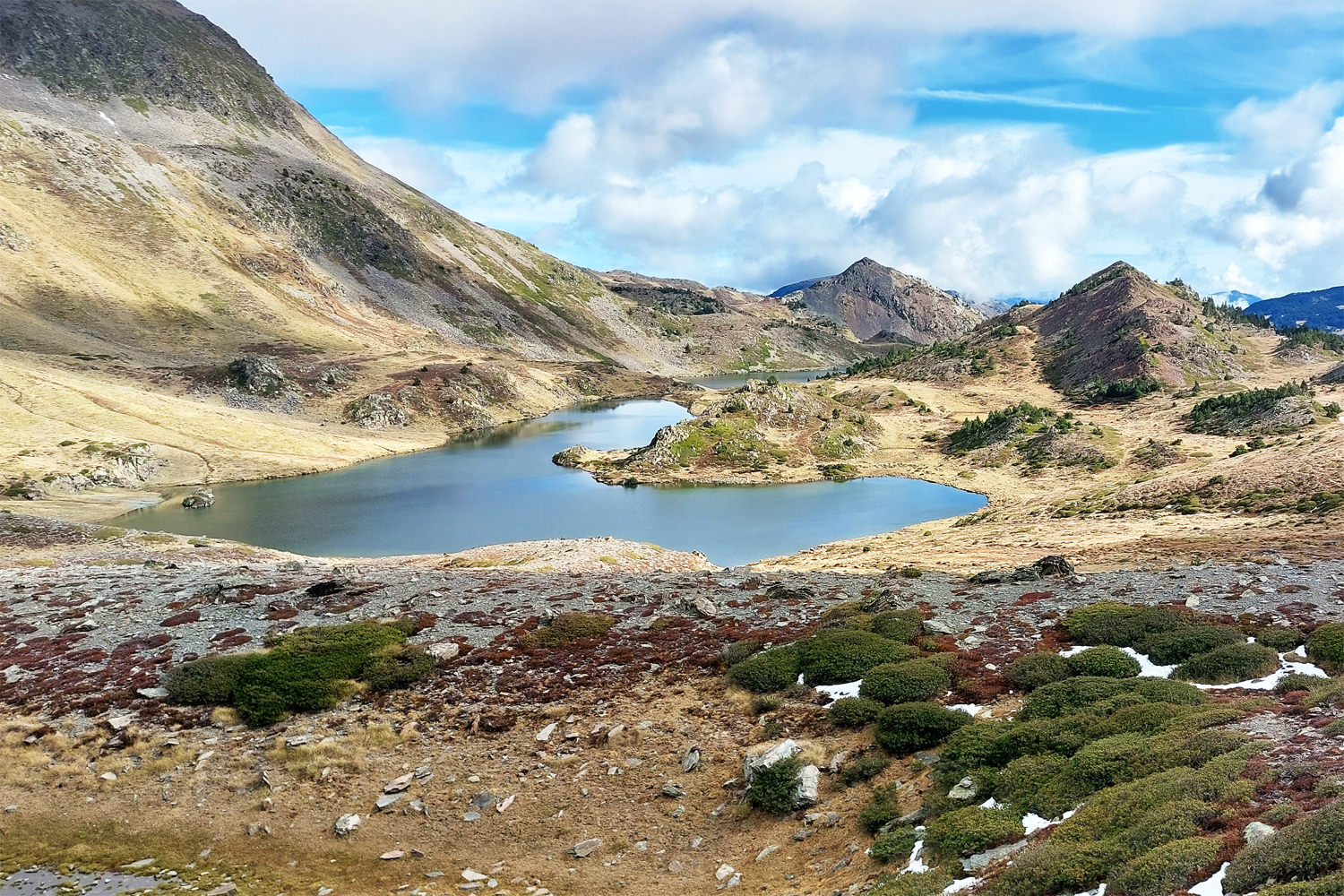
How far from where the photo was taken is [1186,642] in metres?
22.5

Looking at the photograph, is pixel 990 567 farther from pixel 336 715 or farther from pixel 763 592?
pixel 336 715

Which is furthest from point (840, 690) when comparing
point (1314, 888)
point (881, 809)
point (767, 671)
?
point (1314, 888)

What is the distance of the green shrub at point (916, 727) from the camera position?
19094 mm

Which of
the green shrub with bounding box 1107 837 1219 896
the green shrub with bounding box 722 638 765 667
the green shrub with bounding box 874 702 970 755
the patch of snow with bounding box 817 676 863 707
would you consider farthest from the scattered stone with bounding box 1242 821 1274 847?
the green shrub with bounding box 722 638 765 667

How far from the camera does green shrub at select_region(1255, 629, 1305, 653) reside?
22109mm

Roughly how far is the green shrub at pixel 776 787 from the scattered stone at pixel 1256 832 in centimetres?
920

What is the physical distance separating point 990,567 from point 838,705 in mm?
25146

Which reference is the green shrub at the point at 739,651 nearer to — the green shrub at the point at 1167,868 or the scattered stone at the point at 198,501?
the green shrub at the point at 1167,868

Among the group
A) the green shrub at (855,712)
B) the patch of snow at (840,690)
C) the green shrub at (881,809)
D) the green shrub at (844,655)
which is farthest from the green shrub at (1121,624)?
the green shrub at (881,809)

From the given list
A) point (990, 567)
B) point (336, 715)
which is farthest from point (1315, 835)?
point (990, 567)

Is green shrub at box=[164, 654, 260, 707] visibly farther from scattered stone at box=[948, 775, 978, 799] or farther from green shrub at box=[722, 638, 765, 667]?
scattered stone at box=[948, 775, 978, 799]

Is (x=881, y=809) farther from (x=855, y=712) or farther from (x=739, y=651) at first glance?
(x=739, y=651)

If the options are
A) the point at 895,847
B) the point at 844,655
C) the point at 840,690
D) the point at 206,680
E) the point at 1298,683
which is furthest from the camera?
the point at 206,680

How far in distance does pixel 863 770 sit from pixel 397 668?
16.5 meters
